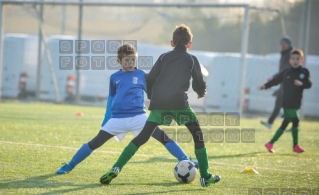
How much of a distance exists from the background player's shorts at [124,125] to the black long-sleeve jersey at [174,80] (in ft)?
1.55

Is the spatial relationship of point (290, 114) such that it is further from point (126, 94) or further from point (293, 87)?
point (126, 94)

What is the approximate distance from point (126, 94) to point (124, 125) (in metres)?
0.36

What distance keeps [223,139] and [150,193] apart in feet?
21.0

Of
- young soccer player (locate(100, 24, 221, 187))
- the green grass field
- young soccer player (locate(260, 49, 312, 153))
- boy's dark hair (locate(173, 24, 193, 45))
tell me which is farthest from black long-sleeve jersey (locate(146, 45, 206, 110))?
young soccer player (locate(260, 49, 312, 153))

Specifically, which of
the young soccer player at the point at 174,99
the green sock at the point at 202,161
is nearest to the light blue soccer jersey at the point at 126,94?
the young soccer player at the point at 174,99

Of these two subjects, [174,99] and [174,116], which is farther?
[174,116]

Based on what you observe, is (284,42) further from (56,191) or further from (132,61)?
(56,191)

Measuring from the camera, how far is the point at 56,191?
225 inches

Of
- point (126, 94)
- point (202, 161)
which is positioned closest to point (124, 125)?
point (126, 94)

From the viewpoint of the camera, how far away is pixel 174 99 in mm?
6352

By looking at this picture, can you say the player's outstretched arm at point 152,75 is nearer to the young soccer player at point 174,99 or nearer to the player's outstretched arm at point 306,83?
the young soccer player at point 174,99

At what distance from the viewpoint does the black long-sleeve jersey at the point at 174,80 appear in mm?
6363

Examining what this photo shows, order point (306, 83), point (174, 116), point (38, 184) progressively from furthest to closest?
point (306, 83) → point (174, 116) → point (38, 184)

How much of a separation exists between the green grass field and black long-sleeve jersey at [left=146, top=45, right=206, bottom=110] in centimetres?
90
